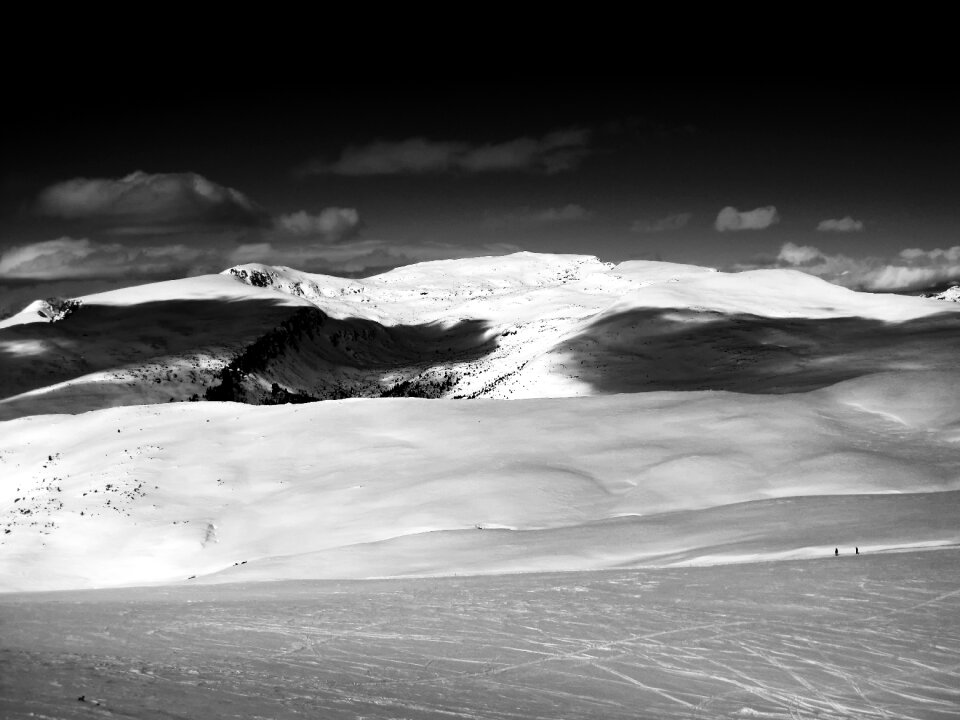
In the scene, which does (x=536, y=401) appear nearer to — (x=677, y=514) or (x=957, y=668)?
(x=677, y=514)

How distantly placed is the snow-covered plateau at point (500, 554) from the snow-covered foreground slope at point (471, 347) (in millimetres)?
5460

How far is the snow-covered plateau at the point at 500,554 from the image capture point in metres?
6.66

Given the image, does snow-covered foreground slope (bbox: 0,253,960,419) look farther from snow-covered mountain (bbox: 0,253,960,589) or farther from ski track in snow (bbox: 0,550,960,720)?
ski track in snow (bbox: 0,550,960,720)

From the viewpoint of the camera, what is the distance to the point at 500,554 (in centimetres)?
1438

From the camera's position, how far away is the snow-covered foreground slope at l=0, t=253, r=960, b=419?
59.6 meters

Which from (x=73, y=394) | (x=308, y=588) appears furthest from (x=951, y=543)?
(x=73, y=394)

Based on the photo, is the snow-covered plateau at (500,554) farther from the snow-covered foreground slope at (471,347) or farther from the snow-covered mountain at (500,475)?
the snow-covered foreground slope at (471,347)

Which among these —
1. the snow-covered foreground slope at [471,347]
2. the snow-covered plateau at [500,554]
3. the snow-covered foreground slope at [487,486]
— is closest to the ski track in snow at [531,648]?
the snow-covered plateau at [500,554]

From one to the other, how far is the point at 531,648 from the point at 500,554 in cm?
659

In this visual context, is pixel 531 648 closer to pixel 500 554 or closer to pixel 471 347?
pixel 500 554

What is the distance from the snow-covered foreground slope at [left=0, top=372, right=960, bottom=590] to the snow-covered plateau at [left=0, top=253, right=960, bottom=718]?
0.37 ft

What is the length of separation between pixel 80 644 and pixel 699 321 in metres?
73.2

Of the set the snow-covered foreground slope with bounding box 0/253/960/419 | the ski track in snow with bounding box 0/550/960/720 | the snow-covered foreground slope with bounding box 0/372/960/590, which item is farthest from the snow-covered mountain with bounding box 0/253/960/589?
the ski track in snow with bounding box 0/550/960/720

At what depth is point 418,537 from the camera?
54.5 feet
